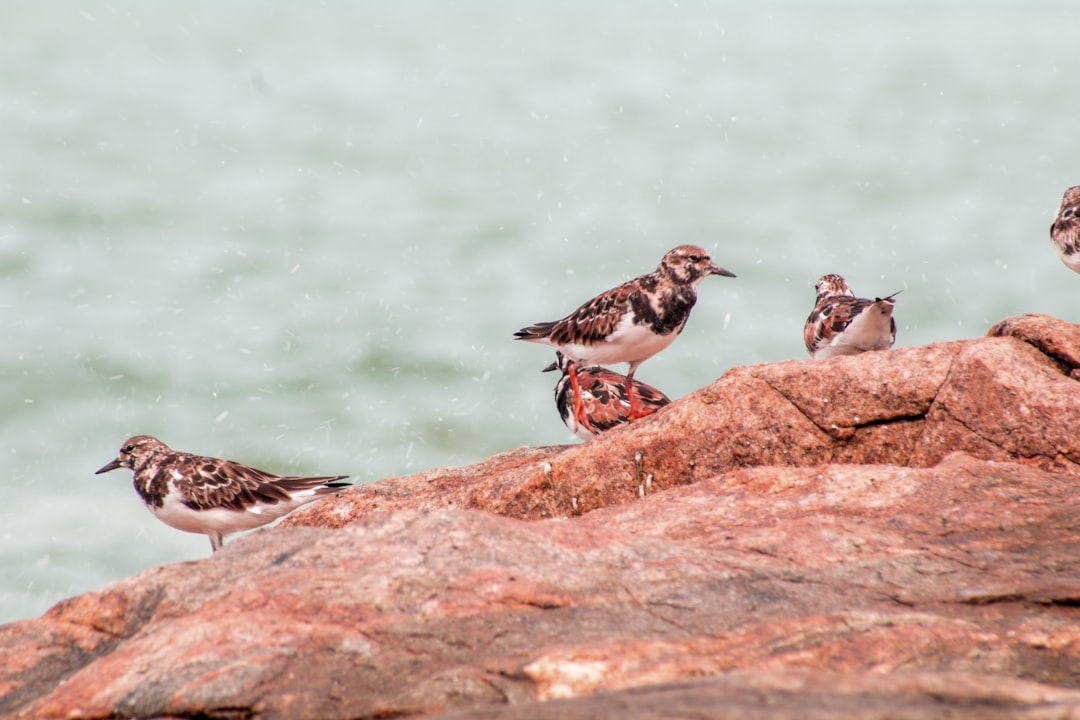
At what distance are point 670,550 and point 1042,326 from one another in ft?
14.6

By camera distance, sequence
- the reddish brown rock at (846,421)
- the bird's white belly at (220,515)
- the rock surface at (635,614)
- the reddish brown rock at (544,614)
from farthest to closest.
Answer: the bird's white belly at (220,515)
the reddish brown rock at (846,421)
the reddish brown rock at (544,614)
the rock surface at (635,614)

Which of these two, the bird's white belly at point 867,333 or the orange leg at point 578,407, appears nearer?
the bird's white belly at point 867,333

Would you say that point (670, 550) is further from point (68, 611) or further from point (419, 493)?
point (419, 493)

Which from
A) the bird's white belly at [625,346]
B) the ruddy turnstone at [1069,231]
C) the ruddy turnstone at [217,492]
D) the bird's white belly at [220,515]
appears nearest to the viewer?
the ruddy turnstone at [217,492]

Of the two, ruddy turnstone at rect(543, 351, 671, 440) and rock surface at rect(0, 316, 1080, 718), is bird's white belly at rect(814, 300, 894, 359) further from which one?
rock surface at rect(0, 316, 1080, 718)

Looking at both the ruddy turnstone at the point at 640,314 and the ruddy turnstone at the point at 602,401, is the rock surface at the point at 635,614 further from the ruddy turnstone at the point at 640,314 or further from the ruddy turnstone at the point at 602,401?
the ruddy turnstone at the point at 602,401

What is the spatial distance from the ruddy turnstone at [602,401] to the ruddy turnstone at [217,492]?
2.53 m

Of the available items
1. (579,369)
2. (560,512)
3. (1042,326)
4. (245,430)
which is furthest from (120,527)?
(1042,326)

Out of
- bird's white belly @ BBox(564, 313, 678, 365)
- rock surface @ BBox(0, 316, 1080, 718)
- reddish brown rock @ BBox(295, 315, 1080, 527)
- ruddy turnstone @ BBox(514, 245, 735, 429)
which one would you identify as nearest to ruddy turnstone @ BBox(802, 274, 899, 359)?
ruddy turnstone @ BBox(514, 245, 735, 429)

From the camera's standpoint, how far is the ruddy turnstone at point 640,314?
1070cm

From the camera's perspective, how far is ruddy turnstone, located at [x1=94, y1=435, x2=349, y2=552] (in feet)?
34.2

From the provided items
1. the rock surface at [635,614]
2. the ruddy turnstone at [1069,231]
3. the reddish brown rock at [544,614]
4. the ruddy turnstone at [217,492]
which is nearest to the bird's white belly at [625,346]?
the ruddy turnstone at [217,492]

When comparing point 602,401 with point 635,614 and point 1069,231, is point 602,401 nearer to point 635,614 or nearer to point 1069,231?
point 1069,231

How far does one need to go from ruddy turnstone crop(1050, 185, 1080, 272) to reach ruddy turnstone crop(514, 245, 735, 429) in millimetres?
3346
